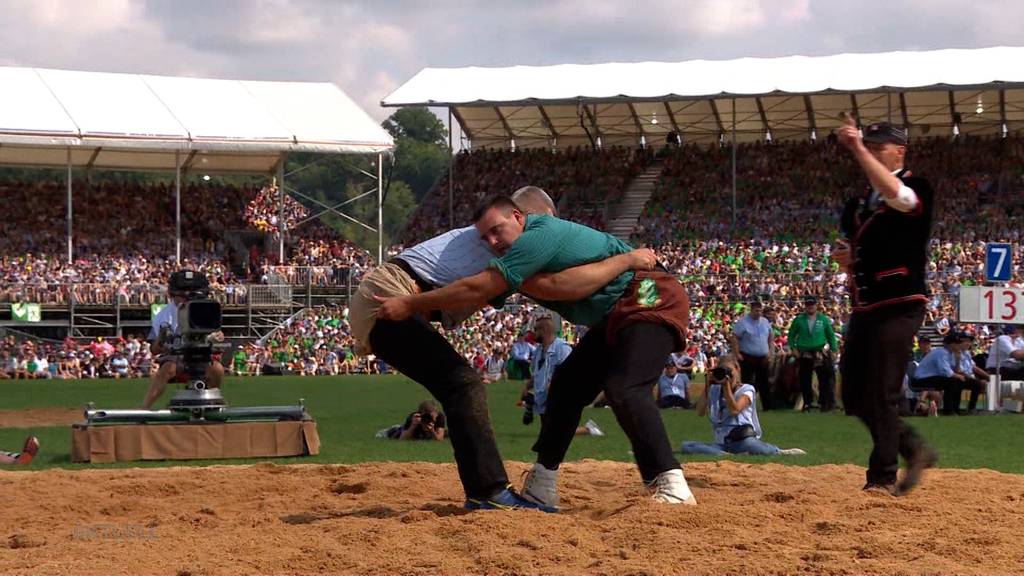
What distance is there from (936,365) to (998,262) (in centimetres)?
212

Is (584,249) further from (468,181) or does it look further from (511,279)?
(468,181)

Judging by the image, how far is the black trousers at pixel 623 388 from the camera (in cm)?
726

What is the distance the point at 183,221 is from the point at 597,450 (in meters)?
36.8

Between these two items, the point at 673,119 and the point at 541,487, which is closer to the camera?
the point at 541,487

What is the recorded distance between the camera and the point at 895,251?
7809 millimetres

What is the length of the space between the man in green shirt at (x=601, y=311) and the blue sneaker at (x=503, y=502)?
18 cm

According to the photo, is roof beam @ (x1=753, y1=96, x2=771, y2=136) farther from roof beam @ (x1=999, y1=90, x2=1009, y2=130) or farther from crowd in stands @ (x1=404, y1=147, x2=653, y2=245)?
roof beam @ (x1=999, y1=90, x2=1009, y2=130)

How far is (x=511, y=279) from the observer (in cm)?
696

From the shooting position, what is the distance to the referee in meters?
7.80

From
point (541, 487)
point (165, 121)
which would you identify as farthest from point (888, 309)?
point (165, 121)

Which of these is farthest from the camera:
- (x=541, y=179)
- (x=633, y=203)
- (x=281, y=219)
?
(x=541, y=179)

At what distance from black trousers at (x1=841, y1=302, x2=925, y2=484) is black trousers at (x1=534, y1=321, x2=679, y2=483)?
1.19m

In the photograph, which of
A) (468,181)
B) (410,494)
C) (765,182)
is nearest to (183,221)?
(468,181)

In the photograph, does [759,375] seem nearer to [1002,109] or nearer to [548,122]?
[1002,109]
